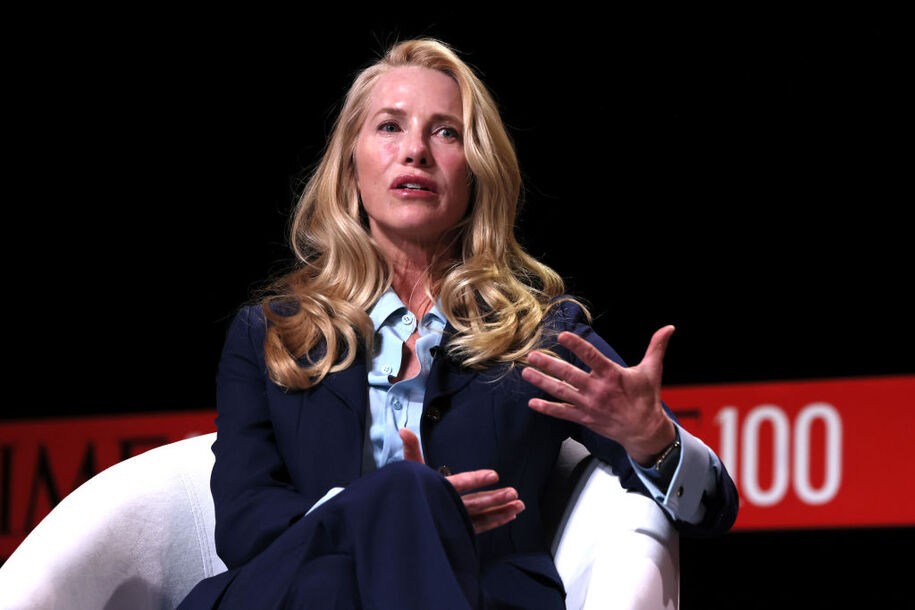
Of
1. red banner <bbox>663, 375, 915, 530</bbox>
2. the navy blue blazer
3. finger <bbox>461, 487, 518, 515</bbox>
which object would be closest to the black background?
red banner <bbox>663, 375, 915, 530</bbox>

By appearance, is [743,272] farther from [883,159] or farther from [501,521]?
[501,521]

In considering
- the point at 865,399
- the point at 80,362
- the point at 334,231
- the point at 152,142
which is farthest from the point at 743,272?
the point at 80,362

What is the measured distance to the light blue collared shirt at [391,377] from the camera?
186 centimetres

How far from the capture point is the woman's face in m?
2.00

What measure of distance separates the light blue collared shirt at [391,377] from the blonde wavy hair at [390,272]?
1.2 inches

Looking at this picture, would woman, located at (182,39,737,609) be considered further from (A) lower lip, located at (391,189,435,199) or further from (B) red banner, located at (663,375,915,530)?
(B) red banner, located at (663,375,915,530)

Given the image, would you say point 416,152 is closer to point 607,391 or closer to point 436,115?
point 436,115

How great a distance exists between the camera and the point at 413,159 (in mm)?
1991

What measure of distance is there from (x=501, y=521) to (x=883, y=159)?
2.15 meters

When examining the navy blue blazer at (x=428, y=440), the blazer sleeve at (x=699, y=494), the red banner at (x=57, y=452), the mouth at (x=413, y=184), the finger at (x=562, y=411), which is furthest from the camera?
the red banner at (x=57, y=452)

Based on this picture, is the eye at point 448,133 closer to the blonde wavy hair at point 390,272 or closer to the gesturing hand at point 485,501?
the blonde wavy hair at point 390,272

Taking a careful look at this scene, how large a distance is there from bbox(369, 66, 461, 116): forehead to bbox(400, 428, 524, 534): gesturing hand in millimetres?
658

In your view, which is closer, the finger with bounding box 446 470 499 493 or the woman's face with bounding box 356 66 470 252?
the finger with bounding box 446 470 499 493

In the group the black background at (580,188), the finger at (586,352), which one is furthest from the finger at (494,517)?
the black background at (580,188)
